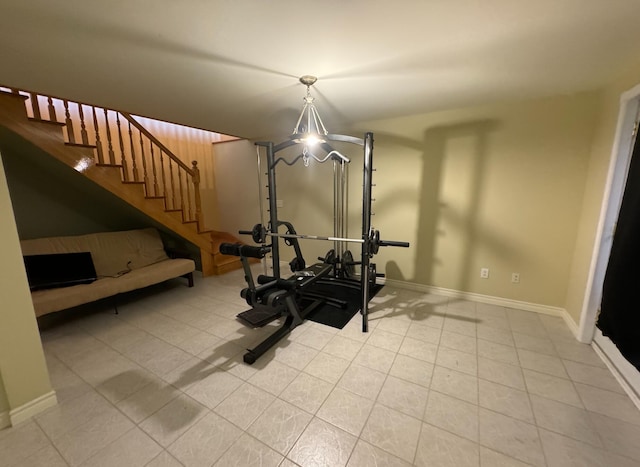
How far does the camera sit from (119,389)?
1.73m

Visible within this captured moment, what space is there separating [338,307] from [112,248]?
3.00m

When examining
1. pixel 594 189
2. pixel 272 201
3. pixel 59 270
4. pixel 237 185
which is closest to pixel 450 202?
pixel 594 189

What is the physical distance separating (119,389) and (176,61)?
2.31 m

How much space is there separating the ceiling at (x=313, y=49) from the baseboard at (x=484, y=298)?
84.4 inches

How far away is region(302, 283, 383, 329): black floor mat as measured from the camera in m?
2.61

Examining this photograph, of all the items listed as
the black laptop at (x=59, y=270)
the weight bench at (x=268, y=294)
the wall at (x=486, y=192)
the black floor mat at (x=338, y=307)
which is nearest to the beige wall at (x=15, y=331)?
the weight bench at (x=268, y=294)

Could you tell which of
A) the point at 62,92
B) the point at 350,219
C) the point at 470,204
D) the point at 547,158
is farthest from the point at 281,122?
the point at 547,158

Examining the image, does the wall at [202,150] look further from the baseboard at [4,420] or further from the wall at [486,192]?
the baseboard at [4,420]

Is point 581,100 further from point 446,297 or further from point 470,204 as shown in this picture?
point 446,297

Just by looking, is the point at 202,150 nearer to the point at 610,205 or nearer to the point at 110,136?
the point at 110,136

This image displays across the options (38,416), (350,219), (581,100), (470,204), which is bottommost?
(38,416)

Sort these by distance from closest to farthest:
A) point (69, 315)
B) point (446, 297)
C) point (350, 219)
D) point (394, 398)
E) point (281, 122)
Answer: point (394, 398), point (69, 315), point (446, 297), point (281, 122), point (350, 219)

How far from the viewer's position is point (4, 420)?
1452 millimetres

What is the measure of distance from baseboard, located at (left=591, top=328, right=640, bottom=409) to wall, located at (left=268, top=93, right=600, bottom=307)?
26.3 inches
